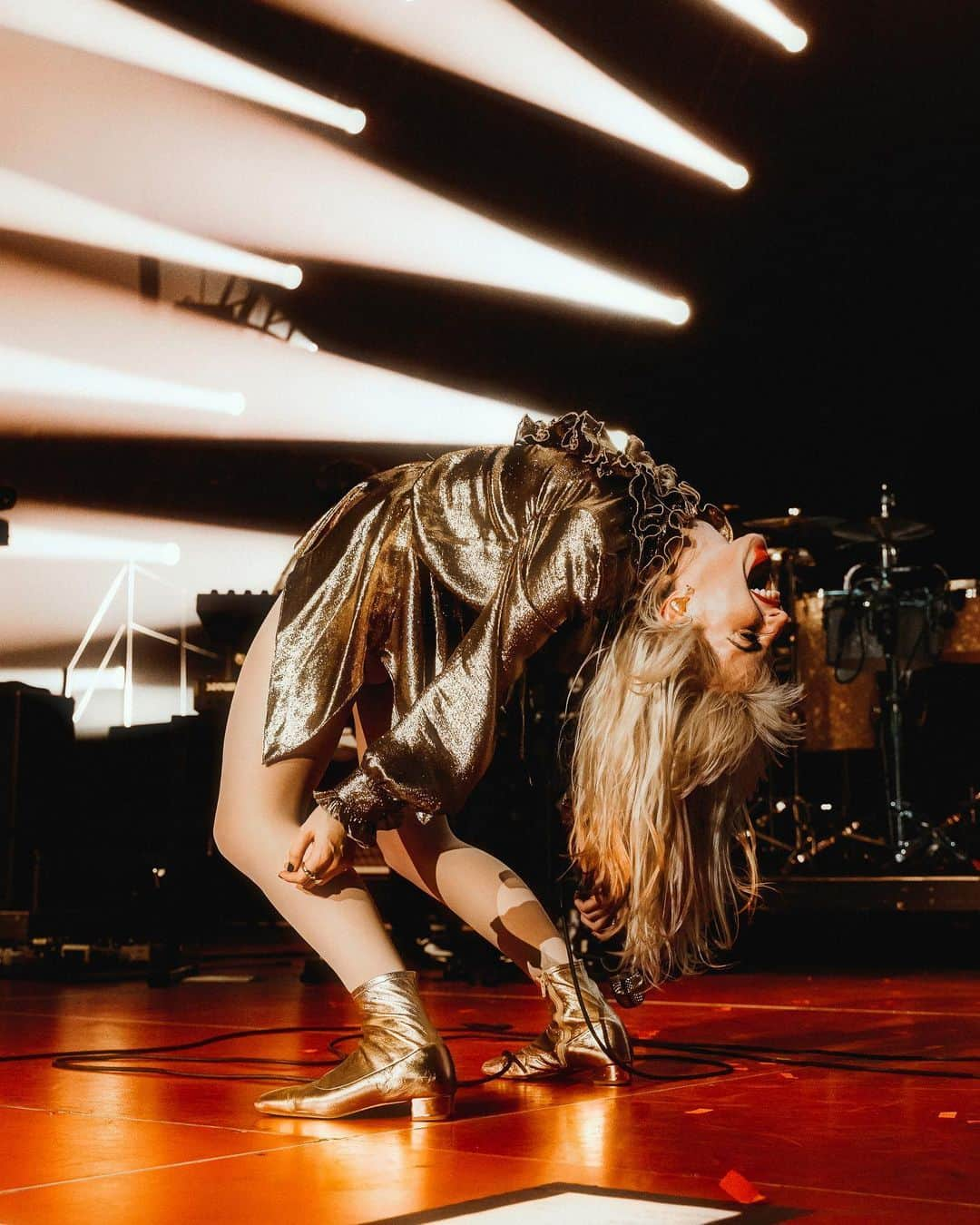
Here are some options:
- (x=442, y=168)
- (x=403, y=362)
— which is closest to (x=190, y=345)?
(x=403, y=362)

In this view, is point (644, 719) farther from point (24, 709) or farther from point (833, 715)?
point (833, 715)

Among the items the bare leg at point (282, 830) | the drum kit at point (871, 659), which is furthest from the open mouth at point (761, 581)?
the drum kit at point (871, 659)

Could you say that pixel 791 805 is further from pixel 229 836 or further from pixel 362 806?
pixel 362 806

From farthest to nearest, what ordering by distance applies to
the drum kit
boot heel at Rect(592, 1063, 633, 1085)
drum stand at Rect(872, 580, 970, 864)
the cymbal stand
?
the cymbal stand < the drum kit < drum stand at Rect(872, 580, 970, 864) < boot heel at Rect(592, 1063, 633, 1085)

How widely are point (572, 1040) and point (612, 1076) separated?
68 mm

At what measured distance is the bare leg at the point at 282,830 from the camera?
158 cm

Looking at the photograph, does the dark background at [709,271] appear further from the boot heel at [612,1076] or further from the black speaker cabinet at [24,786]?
the boot heel at [612,1076]

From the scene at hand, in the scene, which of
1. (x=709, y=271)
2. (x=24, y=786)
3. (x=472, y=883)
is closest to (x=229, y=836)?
(x=472, y=883)

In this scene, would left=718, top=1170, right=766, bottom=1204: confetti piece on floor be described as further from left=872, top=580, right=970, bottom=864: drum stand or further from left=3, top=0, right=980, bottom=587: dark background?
left=3, top=0, right=980, bottom=587: dark background

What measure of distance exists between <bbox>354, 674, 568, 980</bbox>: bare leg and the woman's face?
45cm

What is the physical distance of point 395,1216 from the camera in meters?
1.00

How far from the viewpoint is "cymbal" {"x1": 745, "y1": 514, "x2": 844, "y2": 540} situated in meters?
5.52

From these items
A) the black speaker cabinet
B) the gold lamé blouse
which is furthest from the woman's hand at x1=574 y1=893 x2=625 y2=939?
the black speaker cabinet

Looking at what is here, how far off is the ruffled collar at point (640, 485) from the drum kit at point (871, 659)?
3.57m
